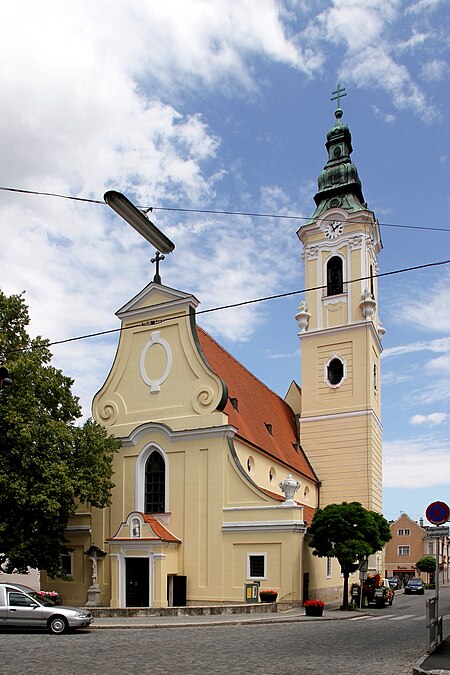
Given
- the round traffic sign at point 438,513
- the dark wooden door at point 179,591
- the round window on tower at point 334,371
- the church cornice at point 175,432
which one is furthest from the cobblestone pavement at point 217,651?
the round window on tower at point 334,371

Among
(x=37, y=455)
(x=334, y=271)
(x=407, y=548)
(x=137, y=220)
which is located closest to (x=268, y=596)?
(x=37, y=455)

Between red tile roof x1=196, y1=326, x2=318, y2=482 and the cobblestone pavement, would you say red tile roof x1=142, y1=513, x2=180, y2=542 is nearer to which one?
red tile roof x1=196, y1=326, x2=318, y2=482

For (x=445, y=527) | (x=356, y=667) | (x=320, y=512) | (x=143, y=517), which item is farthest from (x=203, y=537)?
(x=356, y=667)

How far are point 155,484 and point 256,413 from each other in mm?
7604

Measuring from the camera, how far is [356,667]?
1265 centimetres

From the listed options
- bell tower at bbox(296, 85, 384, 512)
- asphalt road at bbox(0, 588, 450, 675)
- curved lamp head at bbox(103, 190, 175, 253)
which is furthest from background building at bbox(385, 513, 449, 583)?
curved lamp head at bbox(103, 190, 175, 253)

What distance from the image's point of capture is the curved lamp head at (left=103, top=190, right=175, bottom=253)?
10.7m

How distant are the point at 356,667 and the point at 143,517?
1865 cm

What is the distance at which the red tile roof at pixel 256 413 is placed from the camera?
34.5 meters

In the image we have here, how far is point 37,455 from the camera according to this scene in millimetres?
27203

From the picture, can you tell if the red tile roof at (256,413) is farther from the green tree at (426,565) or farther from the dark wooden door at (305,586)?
the green tree at (426,565)

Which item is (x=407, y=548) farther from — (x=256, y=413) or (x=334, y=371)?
(x=256, y=413)

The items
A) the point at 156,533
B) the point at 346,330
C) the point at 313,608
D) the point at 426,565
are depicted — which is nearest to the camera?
the point at 313,608

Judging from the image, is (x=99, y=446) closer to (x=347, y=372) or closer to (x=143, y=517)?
(x=143, y=517)
